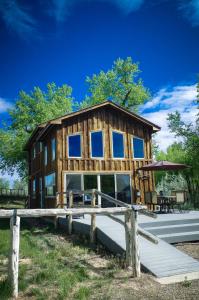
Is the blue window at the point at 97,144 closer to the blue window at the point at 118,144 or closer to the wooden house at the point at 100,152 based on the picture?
the wooden house at the point at 100,152

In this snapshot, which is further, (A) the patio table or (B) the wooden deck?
(A) the patio table

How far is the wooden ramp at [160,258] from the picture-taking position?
23.2 ft

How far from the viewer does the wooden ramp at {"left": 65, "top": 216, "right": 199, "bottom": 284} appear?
Result: 7.07 meters

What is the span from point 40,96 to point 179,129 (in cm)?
1698

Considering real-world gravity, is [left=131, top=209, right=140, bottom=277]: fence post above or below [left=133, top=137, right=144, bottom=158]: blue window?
below

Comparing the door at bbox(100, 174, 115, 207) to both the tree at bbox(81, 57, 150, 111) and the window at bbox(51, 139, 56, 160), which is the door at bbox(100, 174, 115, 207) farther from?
the tree at bbox(81, 57, 150, 111)

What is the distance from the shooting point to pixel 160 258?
7945 mm

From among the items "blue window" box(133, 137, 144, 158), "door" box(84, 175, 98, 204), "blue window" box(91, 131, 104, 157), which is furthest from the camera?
"blue window" box(133, 137, 144, 158)

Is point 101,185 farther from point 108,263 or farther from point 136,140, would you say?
point 108,263

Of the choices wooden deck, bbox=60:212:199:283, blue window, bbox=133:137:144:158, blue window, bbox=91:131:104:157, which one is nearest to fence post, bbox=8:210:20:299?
wooden deck, bbox=60:212:199:283

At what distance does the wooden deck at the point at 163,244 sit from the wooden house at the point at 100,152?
4.93 meters

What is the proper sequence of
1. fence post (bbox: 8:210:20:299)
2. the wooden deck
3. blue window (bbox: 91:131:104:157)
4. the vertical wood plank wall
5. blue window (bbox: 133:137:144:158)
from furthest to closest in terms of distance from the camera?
blue window (bbox: 133:137:144:158), blue window (bbox: 91:131:104:157), the vertical wood plank wall, the wooden deck, fence post (bbox: 8:210:20:299)

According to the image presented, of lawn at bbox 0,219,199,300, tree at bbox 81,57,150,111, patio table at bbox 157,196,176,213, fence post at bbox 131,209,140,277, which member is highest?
tree at bbox 81,57,150,111

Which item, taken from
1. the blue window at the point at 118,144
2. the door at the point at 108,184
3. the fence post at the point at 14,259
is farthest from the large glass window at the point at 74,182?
the fence post at the point at 14,259
